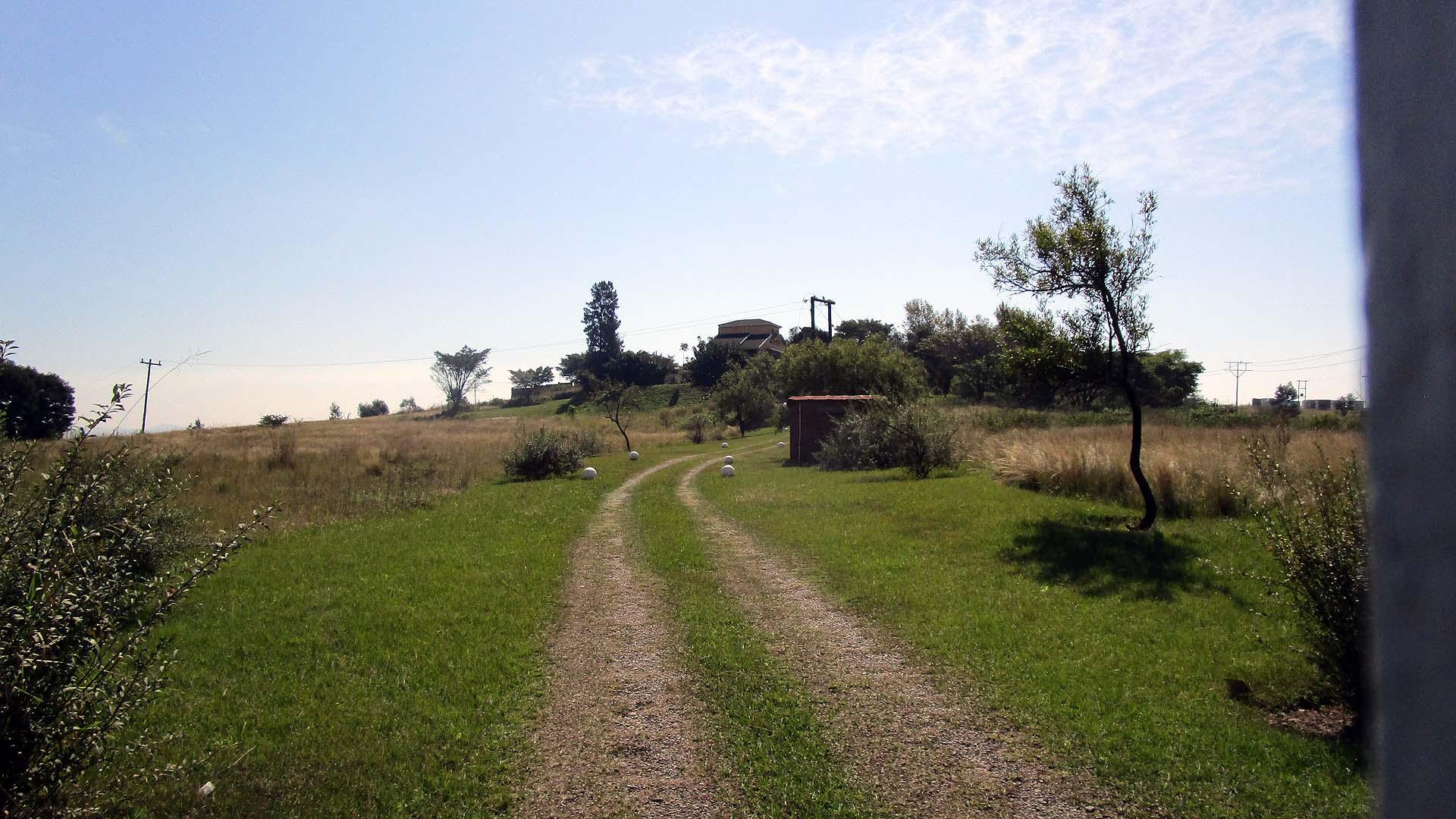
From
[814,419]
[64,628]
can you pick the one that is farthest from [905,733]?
[814,419]

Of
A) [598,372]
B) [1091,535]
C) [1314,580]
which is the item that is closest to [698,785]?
[1314,580]

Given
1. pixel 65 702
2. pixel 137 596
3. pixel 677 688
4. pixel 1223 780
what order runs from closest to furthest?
pixel 65 702
pixel 137 596
pixel 1223 780
pixel 677 688

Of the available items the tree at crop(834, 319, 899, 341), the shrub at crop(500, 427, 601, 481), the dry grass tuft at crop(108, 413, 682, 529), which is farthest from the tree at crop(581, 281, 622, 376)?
the shrub at crop(500, 427, 601, 481)

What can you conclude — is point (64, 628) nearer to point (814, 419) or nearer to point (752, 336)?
point (814, 419)

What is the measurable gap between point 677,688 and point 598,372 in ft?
258

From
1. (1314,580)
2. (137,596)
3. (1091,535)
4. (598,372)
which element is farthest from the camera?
(598,372)

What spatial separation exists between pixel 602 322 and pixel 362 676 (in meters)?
86.3

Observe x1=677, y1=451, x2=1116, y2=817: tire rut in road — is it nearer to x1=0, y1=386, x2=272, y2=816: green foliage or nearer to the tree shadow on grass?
the tree shadow on grass

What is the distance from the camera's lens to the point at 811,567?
10.1 meters

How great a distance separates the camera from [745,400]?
46.7 meters

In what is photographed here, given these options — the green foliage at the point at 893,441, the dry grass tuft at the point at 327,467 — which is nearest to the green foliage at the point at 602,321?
the dry grass tuft at the point at 327,467

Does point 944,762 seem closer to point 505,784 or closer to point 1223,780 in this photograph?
point 1223,780

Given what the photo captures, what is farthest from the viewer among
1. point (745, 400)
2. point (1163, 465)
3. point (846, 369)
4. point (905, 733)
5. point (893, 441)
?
point (745, 400)

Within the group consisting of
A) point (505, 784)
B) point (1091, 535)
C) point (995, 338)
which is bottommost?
point (505, 784)
